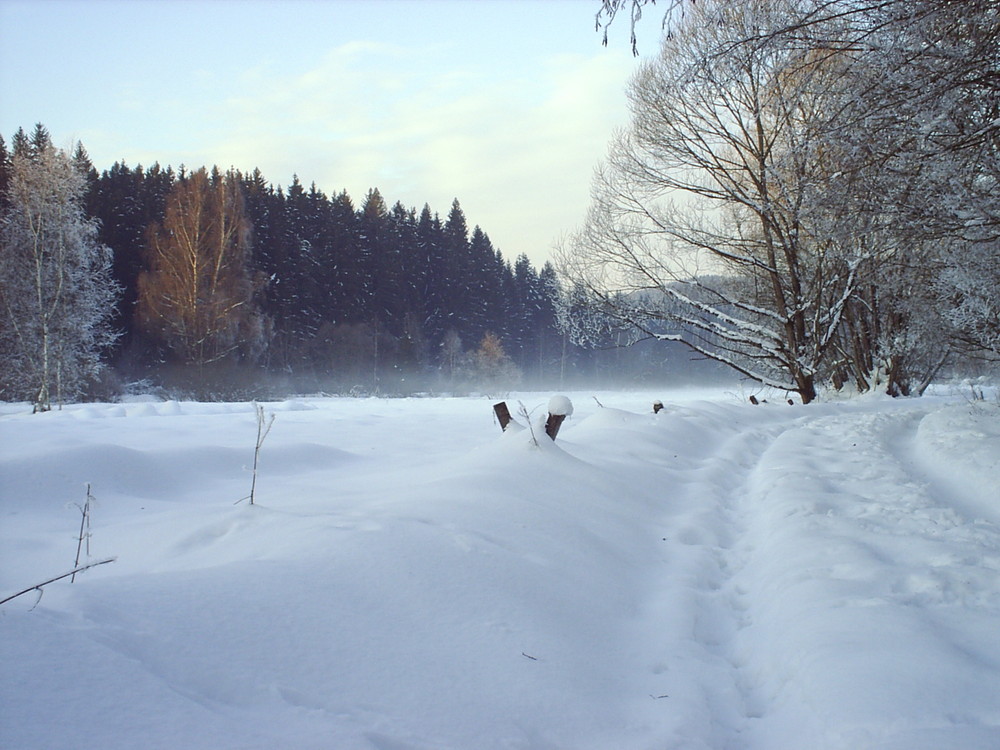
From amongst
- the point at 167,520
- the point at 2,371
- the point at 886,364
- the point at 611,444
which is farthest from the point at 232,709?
the point at 2,371

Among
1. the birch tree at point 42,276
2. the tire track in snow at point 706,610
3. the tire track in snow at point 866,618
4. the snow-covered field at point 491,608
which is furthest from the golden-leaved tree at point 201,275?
the tire track in snow at point 866,618

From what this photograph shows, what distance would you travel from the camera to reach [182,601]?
2.08 meters

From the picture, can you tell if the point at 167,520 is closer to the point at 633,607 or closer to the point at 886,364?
the point at 633,607

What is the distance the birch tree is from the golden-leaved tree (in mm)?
6726

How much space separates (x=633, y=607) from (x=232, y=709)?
6.94ft

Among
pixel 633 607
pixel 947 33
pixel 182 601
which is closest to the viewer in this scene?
pixel 182 601

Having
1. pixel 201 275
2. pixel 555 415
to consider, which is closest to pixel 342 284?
pixel 201 275

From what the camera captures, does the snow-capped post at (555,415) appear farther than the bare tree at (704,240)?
No

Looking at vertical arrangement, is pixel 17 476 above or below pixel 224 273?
below

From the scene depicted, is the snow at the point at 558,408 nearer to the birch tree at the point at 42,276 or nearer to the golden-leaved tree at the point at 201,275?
the birch tree at the point at 42,276

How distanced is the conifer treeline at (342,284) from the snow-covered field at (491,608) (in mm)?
23511

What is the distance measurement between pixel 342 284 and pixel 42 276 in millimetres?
25054

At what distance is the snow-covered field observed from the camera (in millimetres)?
1725

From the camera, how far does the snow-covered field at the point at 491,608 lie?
1725 millimetres
